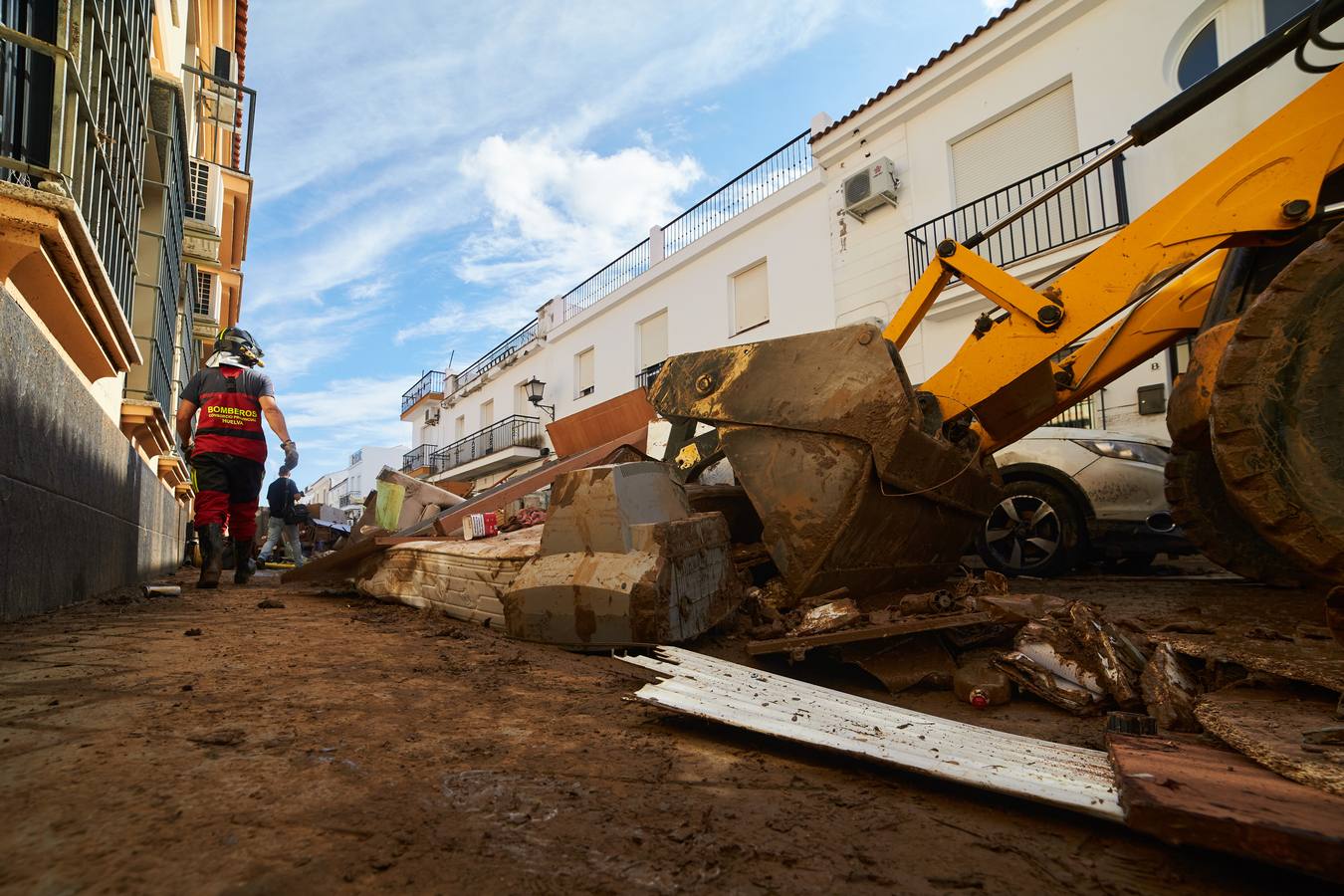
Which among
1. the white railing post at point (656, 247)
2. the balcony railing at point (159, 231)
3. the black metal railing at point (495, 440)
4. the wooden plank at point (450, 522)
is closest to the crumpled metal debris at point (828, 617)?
the wooden plank at point (450, 522)

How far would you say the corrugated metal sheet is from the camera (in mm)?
1347

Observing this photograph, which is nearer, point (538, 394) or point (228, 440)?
point (228, 440)

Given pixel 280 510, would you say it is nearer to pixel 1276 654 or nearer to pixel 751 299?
pixel 751 299

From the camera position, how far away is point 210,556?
4695 millimetres

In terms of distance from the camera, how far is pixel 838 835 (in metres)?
1.18

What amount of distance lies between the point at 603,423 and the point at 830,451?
269 cm

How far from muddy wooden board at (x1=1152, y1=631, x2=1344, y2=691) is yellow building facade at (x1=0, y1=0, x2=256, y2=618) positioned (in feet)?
12.3

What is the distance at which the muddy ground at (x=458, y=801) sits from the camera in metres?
0.96

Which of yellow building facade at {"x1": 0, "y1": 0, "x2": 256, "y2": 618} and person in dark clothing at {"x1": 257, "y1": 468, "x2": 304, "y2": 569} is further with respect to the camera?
person in dark clothing at {"x1": 257, "y1": 468, "x2": 304, "y2": 569}

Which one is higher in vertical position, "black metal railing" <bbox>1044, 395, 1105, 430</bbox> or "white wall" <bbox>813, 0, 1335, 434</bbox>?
"white wall" <bbox>813, 0, 1335, 434</bbox>

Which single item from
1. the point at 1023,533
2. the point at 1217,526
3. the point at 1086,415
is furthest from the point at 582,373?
the point at 1217,526

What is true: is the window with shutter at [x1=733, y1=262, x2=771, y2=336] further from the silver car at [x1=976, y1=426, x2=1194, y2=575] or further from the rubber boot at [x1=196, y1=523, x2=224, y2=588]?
the rubber boot at [x1=196, y1=523, x2=224, y2=588]

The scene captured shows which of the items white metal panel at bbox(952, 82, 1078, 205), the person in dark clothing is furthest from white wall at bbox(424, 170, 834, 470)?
the person in dark clothing

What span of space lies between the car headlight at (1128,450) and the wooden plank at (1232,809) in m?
4.07
